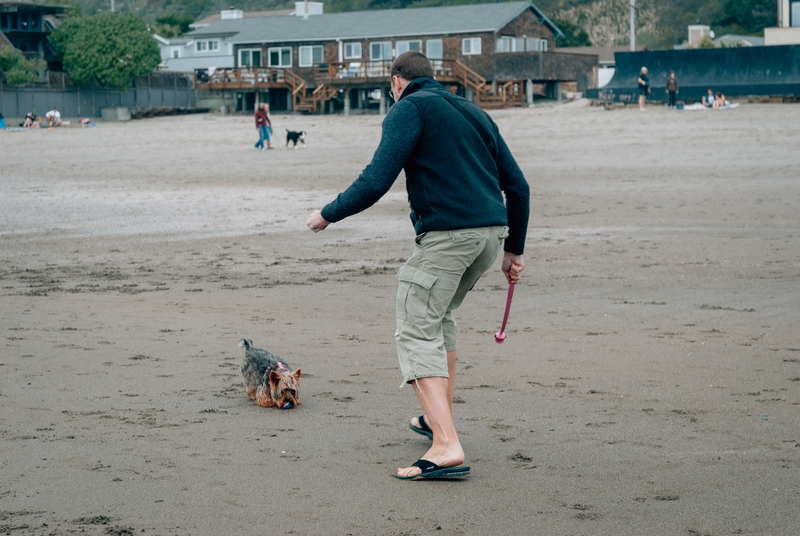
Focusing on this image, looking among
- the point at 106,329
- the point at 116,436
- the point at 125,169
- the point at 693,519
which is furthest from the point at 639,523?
the point at 125,169

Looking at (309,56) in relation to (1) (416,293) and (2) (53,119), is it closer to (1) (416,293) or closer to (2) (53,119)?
(2) (53,119)

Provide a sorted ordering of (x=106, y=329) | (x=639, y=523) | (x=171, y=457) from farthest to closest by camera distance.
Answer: (x=106, y=329)
(x=171, y=457)
(x=639, y=523)

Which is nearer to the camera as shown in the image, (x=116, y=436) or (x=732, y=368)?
(x=116, y=436)

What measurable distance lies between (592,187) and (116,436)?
14.4 metres

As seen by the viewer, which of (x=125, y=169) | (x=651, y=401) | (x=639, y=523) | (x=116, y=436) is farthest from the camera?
(x=125, y=169)

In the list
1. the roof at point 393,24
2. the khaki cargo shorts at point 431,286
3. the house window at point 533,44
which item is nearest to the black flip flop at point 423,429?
the khaki cargo shorts at point 431,286

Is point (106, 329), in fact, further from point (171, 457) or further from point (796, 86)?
point (796, 86)

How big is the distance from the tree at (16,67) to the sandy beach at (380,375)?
41035mm

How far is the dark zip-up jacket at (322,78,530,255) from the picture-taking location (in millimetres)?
4391

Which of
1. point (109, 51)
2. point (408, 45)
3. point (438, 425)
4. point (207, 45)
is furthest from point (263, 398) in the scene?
point (207, 45)

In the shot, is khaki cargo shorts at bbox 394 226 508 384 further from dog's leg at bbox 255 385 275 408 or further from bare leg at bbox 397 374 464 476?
dog's leg at bbox 255 385 275 408

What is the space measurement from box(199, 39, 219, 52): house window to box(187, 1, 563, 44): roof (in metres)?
15.2

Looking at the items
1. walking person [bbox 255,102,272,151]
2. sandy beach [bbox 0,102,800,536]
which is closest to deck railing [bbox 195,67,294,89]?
walking person [bbox 255,102,272,151]

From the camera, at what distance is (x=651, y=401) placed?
19.4 feet
